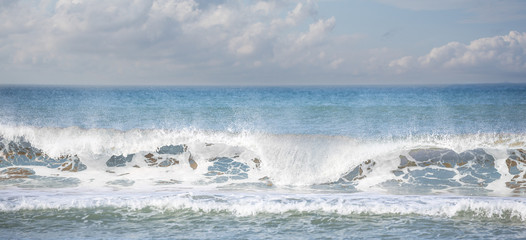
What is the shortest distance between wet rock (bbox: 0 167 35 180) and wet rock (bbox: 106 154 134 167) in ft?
6.34

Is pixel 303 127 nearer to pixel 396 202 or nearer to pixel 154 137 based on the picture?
pixel 154 137

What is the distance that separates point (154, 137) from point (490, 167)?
9.62 metres

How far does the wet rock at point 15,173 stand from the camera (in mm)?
10906

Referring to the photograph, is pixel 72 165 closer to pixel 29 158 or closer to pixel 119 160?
pixel 119 160

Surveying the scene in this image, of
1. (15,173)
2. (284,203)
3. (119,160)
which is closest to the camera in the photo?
(284,203)

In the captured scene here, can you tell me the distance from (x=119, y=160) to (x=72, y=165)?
48.5 inches

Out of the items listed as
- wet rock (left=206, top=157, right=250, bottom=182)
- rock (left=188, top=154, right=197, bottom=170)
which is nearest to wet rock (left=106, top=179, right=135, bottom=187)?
rock (left=188, top=154, right=197, bottom=170)

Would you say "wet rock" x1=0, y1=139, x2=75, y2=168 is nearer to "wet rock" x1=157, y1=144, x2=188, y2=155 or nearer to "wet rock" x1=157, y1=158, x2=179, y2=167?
"wet rock" x1=157, y1=144, x2=188, y2=155

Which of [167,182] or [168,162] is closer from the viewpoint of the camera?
[167,182]

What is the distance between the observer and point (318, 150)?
12.3 m

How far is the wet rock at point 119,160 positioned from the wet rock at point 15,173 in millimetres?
1932

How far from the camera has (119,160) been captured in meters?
12.1

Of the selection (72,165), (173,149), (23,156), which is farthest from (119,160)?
(23,156)

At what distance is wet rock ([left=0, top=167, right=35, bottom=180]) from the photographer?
35.8 ft
